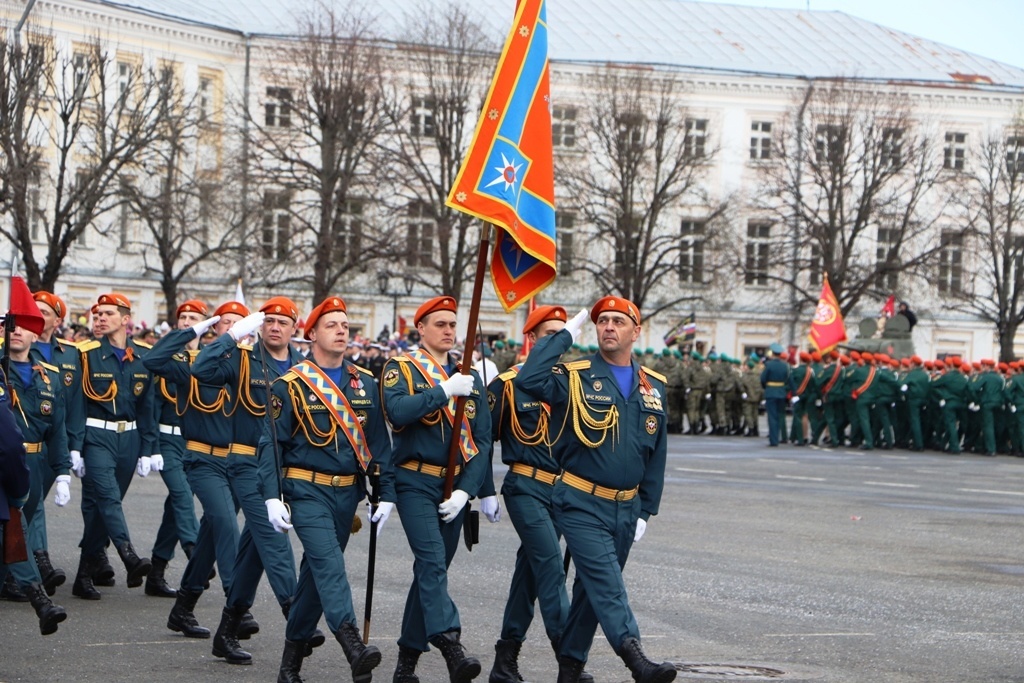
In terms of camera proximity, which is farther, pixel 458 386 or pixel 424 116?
pixel 424 116

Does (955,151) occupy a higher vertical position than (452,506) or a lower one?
higher

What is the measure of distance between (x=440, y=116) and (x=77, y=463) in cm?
4047

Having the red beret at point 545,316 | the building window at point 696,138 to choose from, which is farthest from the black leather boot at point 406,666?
the building window at point 696,138

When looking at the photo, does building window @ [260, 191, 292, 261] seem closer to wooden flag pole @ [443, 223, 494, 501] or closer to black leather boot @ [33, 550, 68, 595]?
black leather boot @ [33, 550, 68, 595]

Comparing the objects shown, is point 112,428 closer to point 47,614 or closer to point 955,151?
point 47,614

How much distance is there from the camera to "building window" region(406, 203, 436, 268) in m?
48.7

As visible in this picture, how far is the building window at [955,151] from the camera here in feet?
203

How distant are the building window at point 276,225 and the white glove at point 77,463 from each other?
35.5 meters

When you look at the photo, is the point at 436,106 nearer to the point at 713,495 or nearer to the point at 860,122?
the point at 860,122

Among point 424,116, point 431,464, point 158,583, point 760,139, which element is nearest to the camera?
point 431,464

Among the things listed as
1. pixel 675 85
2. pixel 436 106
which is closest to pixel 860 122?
pixel 675 85

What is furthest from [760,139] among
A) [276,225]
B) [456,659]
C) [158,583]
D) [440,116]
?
[456,659]

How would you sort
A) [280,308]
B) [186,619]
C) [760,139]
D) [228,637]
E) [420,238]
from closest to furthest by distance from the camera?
1. [228,637]
2. [186,619]
3. [280,308]
4. [420,238]
5. [760,139]

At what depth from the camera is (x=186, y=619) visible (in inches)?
416
